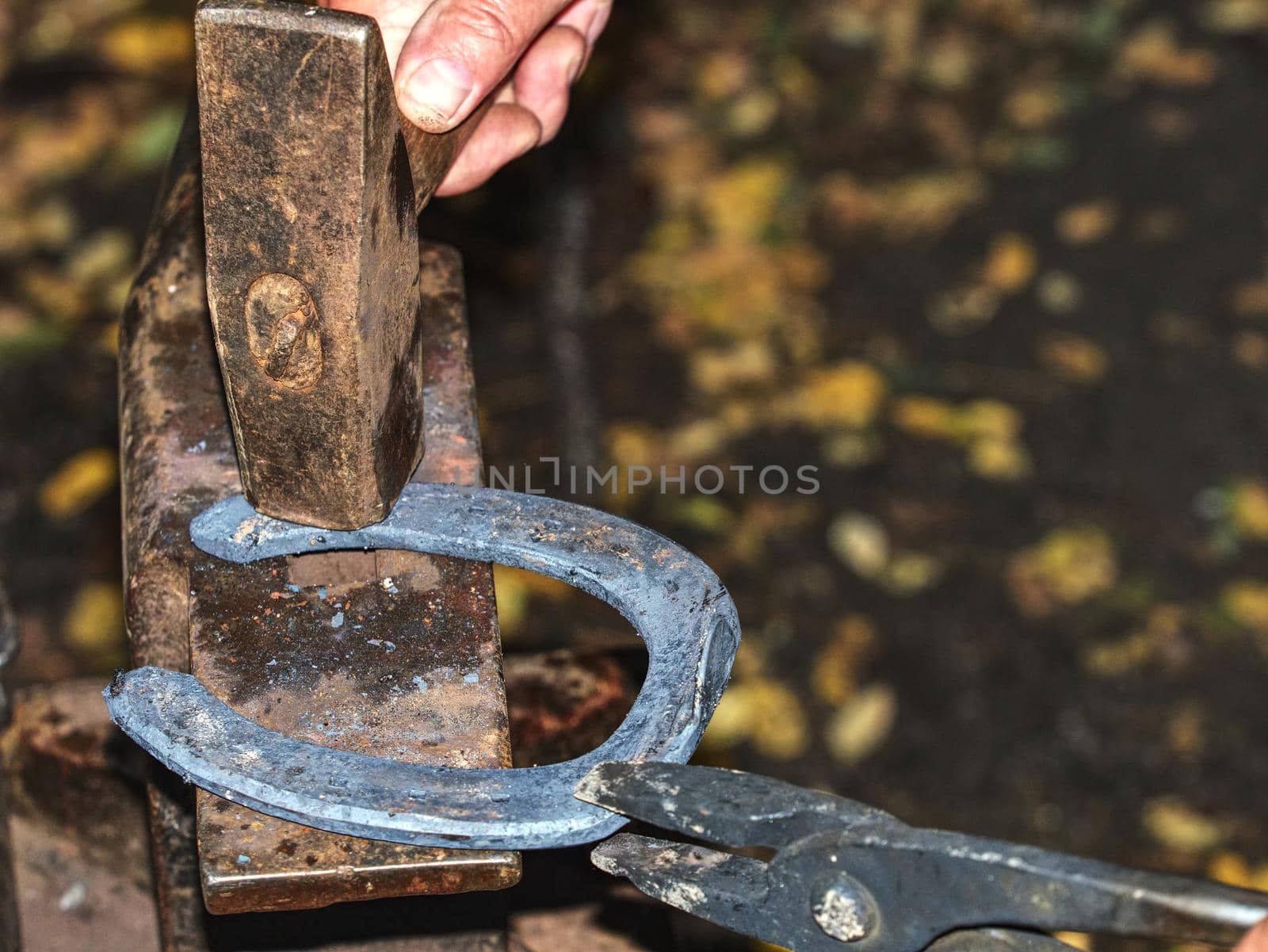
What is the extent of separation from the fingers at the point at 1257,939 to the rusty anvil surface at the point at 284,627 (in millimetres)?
695

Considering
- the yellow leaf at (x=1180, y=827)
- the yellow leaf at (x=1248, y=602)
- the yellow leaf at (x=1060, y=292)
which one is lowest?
the yellow leaf at (x=1180, y=827)

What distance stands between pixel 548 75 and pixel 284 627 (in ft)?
3.62

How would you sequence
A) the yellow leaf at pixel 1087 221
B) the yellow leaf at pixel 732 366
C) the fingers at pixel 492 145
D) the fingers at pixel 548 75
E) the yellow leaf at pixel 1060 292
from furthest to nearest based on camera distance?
the yellow leaf at pixel 1087 221 < the yellow leaf at pixel 1060 292 < the yellow leaf at pixel 732 366 < the fingers at pixel 548 75 < the fingers at pixel 492 145

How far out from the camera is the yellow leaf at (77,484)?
3.46 m

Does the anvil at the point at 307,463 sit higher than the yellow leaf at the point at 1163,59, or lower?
lower

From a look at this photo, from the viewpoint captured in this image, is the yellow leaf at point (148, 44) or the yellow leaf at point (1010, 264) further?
the yellow leaf at point (148, 44)

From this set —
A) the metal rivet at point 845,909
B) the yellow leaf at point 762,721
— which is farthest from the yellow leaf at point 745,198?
the metal rivet at point 845,909

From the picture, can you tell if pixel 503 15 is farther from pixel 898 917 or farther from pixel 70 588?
pixel 70 588

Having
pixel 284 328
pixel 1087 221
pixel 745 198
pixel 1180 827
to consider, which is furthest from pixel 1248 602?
pixel 284 328

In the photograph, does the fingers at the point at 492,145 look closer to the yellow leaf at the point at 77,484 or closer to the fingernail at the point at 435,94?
the fingernail at the point at 435,94

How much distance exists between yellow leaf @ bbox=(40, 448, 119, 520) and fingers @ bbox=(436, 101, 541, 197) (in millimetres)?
1741

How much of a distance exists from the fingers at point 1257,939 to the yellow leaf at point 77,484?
2.95 metres

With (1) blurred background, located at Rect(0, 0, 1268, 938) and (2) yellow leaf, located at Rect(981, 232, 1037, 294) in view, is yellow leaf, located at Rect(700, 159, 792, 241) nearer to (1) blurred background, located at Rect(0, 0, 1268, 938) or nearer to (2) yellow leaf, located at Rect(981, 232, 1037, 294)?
(1) blurred background, located at Rect(0, 0, 1268, 938)

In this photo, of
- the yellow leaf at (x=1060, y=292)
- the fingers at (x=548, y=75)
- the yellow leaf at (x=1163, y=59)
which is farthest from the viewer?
the yellow leaf at (x=1163, y=59)
